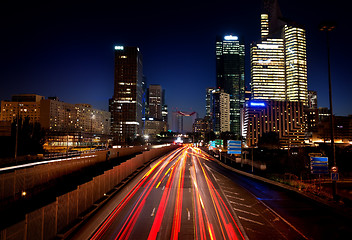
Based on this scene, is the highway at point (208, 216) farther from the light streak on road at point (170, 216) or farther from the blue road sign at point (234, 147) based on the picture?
the blue road sign at point (234, 147)

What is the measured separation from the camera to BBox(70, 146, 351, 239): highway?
568 inches

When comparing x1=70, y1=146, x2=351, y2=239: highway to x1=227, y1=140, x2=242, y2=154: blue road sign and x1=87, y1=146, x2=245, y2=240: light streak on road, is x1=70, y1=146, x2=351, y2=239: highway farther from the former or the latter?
x1=227, y1=140, x2=242, y2=154: blue road sign

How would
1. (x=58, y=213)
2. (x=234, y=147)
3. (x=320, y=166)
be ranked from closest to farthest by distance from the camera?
(x=58, y=213)
(x=320, y=166)
(x=234, y=147)

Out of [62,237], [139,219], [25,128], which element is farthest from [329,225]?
[25,128]

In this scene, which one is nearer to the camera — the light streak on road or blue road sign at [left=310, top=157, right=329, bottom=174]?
the light streak on road

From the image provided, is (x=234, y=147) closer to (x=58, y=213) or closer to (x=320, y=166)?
(x=320, y=166)

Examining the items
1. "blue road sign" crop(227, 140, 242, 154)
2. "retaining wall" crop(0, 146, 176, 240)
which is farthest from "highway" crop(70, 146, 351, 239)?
"blue road sign" crop(227, 140, 242, 154)

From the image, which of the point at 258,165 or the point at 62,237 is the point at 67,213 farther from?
the point at 258,165

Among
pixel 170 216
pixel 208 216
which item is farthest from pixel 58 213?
pixel 208 216

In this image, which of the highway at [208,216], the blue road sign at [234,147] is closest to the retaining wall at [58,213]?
the highway at [208,216]

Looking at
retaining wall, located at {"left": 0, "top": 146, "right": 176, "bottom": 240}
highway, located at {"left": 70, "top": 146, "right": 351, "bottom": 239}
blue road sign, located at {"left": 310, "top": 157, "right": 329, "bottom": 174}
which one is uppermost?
blue road sign, located at {"left": 310, "top": 157, "right": 329, "bottom": 174}

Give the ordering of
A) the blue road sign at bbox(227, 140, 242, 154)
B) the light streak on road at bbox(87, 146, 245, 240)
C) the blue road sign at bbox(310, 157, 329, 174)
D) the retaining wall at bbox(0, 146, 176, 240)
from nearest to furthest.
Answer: the retaining wall at bbox(0, 146, 176, 240) < the light streak on road at bbox(87, 146, 245, 240) < the blue road sign at bbox(310, 157, 329, 174) < the blue road sign at bbox(227, 140, 242, 154)

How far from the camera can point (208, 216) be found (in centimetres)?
1778

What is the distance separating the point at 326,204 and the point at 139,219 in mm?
15638
